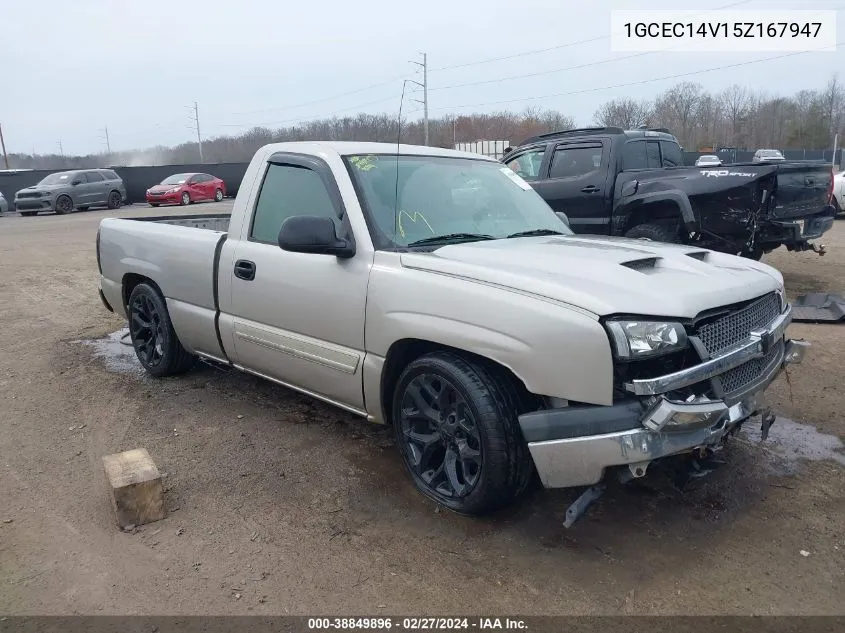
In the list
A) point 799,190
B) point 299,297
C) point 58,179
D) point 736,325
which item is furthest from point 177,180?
point 736,325

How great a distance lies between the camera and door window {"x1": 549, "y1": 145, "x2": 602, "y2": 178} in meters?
8.48

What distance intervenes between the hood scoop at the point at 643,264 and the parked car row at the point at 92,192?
25.5 meters

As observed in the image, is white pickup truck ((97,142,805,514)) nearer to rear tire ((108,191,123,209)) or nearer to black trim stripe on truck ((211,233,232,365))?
black trim stripe on truck ((211,233,232,365))

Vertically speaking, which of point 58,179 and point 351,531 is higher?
point 58,179

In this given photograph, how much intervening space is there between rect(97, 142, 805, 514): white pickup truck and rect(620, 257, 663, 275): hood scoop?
0.02 meters

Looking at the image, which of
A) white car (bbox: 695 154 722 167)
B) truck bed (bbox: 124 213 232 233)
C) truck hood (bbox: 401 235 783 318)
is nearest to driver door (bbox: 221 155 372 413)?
truck hood (bbox: 401 235 783 318)

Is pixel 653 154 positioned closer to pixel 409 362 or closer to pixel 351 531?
pixel 409 362

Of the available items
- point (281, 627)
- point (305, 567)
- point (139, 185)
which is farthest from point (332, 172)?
point (139, 185)

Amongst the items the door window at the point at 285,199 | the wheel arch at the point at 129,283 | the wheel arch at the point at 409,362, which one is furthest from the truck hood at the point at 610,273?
the wheel arch at the point at 129,283

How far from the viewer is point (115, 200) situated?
26406 mm

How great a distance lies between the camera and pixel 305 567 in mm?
2883

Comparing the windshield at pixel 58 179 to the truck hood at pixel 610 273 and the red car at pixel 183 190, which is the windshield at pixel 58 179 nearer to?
the red car at pixel 183 190

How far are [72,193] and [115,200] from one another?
197cm

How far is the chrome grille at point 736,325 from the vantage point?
9.44ft
